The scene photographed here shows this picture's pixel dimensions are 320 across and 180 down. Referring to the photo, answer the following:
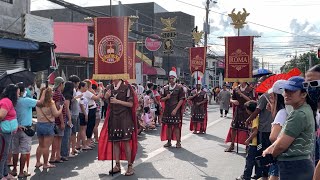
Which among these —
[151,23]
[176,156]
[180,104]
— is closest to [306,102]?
[176,156]

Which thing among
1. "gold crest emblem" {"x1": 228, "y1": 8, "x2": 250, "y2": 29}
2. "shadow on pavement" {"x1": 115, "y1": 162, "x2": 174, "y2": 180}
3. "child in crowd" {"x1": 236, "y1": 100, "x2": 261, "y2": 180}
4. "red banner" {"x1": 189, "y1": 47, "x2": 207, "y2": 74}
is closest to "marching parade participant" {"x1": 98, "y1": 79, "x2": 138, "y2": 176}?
"shadow on pavement" {"x1": 115, "y1": 162, "x2": 174, "y2": 180}

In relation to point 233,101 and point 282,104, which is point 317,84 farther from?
point 233,101

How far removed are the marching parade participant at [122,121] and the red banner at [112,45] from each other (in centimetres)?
20

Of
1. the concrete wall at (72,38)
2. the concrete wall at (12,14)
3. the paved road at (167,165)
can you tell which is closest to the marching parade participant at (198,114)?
the paved road at (167,165)

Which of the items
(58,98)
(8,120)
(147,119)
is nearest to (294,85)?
(8,120)

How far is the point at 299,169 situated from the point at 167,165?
473 cm

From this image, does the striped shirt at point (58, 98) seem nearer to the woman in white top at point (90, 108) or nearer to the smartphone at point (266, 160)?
the woman in white top at point (90, 108)

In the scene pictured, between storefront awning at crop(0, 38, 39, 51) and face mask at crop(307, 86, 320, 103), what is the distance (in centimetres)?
1255

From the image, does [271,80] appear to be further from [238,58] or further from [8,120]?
[238,58]

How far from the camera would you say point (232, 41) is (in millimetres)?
10797

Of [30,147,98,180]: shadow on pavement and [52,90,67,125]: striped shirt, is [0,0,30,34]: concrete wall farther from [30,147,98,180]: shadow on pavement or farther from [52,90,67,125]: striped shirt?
[52,90,67,125]: striped shirt

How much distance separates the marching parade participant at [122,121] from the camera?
7402 mm

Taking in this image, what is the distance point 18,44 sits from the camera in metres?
15.0

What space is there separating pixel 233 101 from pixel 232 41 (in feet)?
6.38
